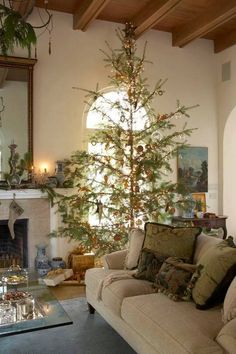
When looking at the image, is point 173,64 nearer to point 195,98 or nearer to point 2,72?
point 195,98

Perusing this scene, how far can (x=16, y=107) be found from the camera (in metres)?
4.97

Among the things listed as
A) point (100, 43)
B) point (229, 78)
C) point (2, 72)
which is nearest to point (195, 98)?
point (229, 78)

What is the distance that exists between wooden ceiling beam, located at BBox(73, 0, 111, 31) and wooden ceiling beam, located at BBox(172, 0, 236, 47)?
158 cm

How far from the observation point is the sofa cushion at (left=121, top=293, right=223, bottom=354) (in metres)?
1.92

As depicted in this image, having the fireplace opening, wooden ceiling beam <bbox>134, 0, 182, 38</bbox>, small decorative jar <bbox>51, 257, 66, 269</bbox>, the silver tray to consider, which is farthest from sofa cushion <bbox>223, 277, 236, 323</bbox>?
wooden ceiling beam <bbox>134, 0, 182, 38</bbox>

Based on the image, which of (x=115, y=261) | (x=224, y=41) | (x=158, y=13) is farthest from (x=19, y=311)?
(x=224, y=41)

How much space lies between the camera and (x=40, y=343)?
2.87m

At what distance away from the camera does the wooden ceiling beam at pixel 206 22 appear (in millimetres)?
4797

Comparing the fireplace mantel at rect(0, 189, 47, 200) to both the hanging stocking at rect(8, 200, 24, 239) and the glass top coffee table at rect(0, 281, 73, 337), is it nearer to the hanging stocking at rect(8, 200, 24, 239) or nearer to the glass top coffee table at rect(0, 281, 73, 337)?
the hanging stocking at rect(8, 200, 24, 239)

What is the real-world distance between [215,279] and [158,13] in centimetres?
385

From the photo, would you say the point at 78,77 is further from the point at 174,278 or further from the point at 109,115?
the point at 174,278

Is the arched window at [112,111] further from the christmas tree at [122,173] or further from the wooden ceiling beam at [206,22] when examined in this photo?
the wooden ceiling beam at [206,22]

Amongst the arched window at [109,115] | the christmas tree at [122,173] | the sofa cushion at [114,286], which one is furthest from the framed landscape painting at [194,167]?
the sofa cushion at [114,286]

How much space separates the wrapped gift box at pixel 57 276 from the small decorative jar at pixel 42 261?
0.16 meters
